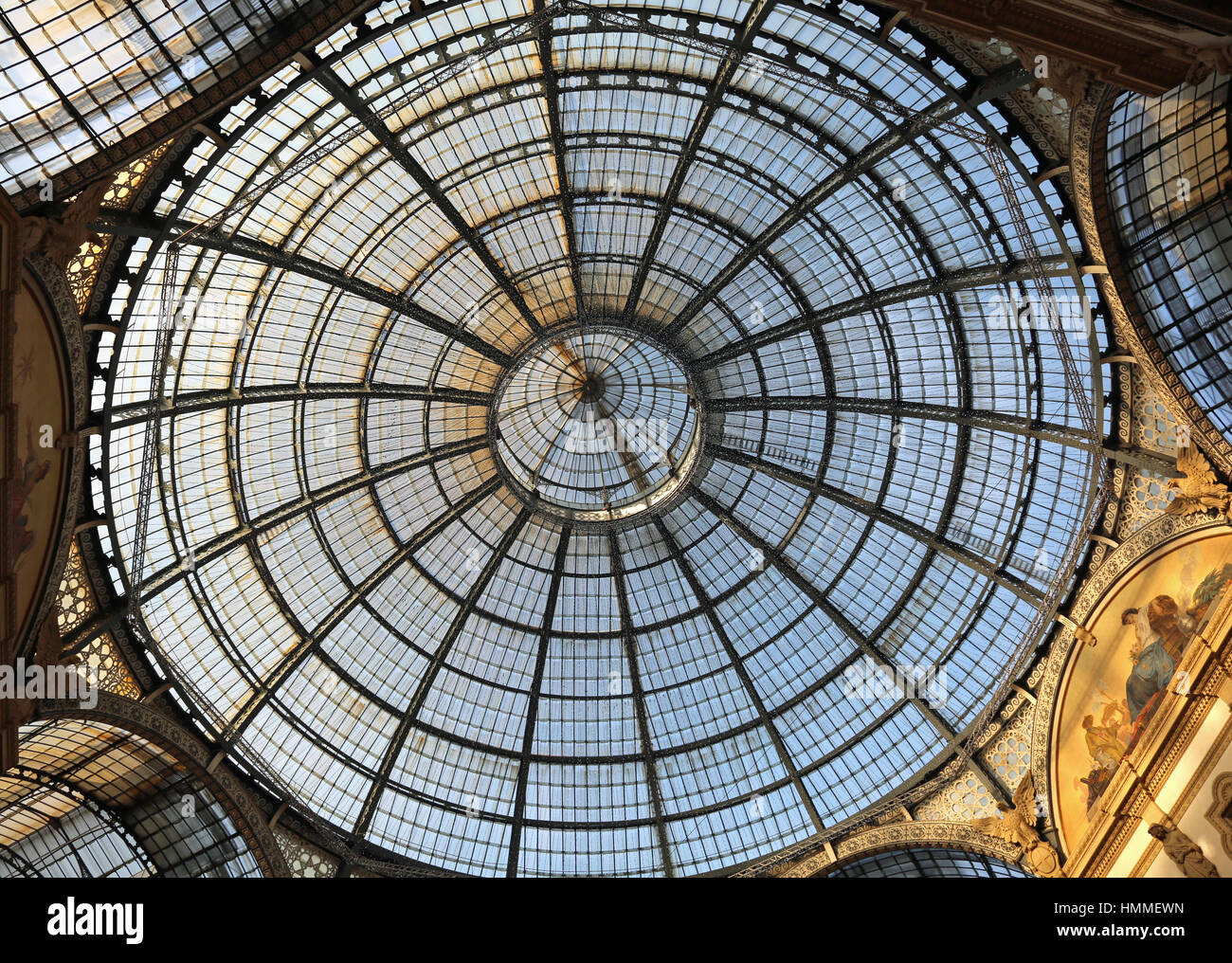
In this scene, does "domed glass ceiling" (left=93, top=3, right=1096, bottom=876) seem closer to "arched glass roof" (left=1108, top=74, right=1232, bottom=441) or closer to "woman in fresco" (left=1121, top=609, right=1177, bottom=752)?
"arched glass roof" (left=1108, top=74, right=1232, bottom=441)

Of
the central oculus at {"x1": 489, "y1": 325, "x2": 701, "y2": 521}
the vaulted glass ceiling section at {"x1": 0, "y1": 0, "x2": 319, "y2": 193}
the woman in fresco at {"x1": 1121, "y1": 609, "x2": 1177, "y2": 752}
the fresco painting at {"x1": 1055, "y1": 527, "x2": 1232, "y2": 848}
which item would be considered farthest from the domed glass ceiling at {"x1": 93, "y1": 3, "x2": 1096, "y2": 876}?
the woman in fresco at {"x1": 1121, "y1": 609, "x2": 1177, "y2": 752}

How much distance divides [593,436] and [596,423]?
2.05ft

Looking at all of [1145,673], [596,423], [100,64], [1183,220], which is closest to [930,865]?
[1145,673]

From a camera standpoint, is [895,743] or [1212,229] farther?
[895,743]

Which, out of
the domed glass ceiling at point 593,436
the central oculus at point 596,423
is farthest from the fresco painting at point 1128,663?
the central oculus at point 596,423

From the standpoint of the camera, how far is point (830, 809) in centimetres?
3425

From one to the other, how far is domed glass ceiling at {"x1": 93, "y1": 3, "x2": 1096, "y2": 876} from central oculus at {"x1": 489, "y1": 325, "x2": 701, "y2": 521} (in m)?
0.15

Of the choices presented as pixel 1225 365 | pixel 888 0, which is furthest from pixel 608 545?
pixel 888 0

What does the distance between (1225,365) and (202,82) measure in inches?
971

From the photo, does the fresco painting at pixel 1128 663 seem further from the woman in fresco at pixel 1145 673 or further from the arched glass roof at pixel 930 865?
the arched glass roof at pixel 930 865

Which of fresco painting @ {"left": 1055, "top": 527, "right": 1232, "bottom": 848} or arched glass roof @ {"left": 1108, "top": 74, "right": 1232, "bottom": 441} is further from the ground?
arched glass roof @ {"left": 1108, "top": 74, "right": 1232, "bottom": 441}

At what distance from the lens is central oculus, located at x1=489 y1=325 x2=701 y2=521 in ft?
115

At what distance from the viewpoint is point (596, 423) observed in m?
36.3
